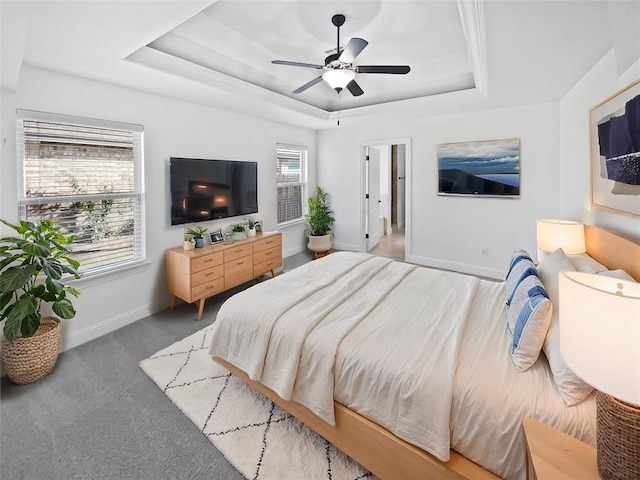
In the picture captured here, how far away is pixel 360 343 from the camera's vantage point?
5.45 ft

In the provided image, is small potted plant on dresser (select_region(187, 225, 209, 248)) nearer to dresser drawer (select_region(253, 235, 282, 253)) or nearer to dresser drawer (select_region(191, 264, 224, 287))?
dresser drawer (select_region(191, 264, 224, 287))

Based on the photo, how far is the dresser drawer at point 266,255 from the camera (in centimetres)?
410

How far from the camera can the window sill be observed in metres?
2.84

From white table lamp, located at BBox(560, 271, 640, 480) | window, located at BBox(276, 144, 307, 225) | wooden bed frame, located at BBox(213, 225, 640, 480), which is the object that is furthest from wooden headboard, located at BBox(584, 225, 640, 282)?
window, located at BBox(276, 144, 307, 225)

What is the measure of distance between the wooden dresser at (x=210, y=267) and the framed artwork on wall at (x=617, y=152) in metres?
3.40

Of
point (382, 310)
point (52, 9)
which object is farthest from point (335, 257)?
point (52, 9)

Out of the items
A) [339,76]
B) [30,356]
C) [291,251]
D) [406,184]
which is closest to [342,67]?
[339,76]

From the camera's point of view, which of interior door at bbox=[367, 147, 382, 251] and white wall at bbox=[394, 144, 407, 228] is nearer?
interior door at bbox=[367, 147, 382, 251]

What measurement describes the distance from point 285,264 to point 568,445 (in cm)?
441

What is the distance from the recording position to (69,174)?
2754 mm

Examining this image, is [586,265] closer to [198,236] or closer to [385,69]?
[385,69]

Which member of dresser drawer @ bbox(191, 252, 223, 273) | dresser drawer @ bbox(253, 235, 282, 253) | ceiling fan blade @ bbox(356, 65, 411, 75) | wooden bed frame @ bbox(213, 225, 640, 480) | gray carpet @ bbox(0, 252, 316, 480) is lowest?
gray carpet @ bbox(0, 252, 316, 480)

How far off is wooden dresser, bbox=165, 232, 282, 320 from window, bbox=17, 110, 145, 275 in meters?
0.43

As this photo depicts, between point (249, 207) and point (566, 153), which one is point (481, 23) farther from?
point (249, 207)
